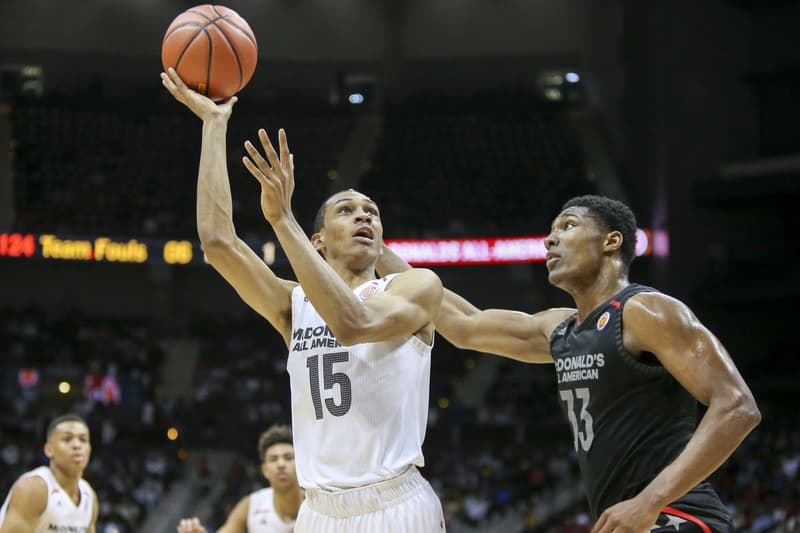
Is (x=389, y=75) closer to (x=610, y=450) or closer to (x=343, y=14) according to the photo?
(x=343, y=14)

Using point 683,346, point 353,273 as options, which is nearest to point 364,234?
point 353,273

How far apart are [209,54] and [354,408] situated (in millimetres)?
1681

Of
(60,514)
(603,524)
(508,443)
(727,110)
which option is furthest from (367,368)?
(727,110)

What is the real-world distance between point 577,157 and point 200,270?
29.4 ft

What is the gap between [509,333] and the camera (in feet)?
17.0

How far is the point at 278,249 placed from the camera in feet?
74.7

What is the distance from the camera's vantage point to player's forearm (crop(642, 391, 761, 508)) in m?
3.77

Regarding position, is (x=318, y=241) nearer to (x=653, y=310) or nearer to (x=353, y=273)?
(x=353, y=273)

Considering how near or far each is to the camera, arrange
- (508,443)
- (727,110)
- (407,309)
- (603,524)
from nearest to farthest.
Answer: (603,524), (407,309), (508,443), (727,110)

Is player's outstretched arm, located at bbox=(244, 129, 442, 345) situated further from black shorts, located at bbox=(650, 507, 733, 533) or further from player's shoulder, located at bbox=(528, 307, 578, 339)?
black shorts, located at bbox=(650, 507, 733, 533)

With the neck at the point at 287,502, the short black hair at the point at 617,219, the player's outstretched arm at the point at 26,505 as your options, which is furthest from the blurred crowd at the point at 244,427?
the short black hair at the point at 617,219

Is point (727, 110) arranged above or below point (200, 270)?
above

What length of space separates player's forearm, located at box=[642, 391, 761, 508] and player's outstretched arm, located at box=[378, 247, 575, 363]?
115 cm

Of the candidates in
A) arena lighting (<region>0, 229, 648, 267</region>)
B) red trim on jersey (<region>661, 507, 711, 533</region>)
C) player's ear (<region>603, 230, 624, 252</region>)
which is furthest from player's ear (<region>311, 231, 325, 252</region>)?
arena lighting (<region>0, 229, 648, 267</region>)
